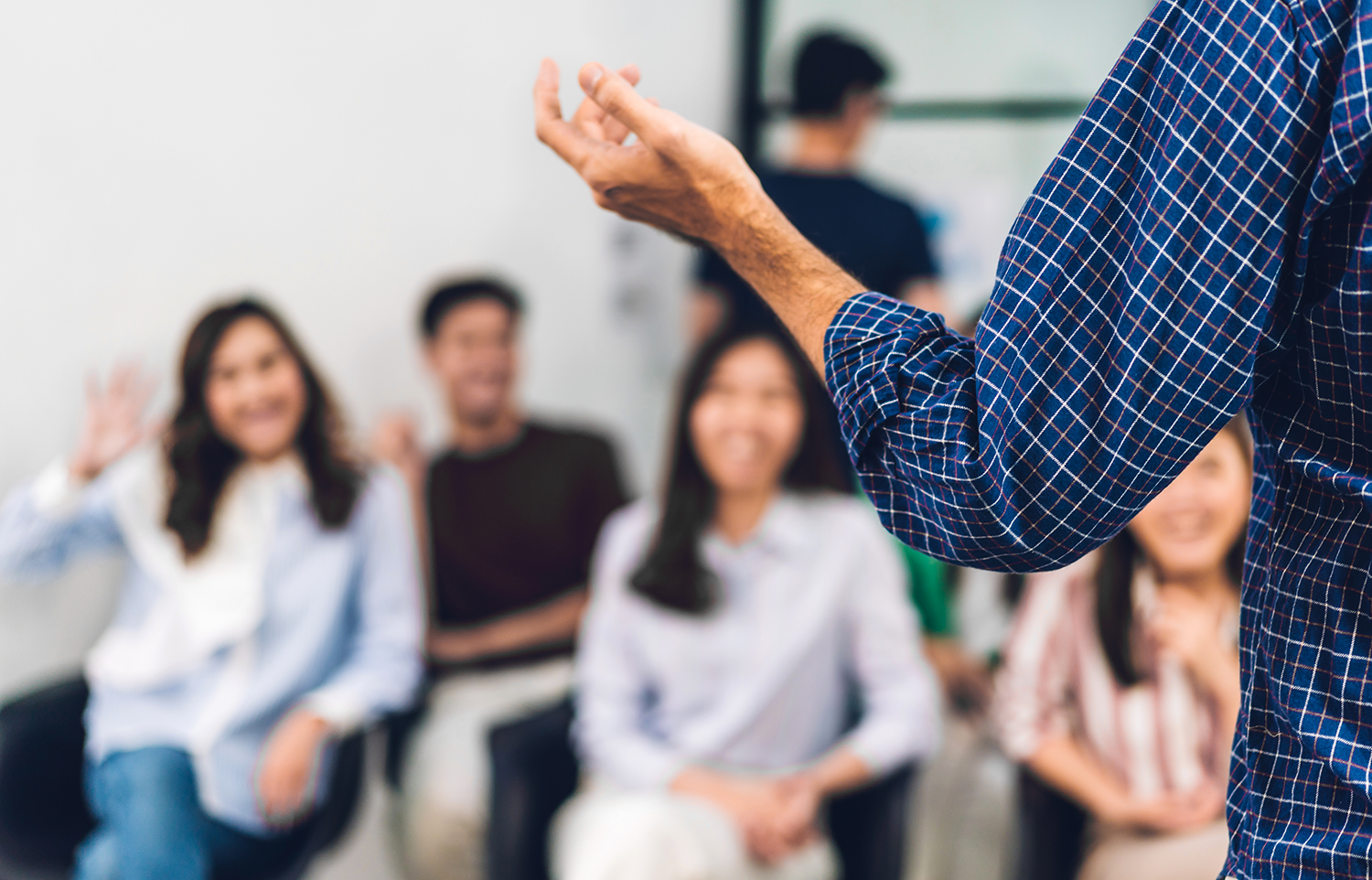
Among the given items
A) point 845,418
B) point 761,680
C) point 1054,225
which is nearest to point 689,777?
point 761,680

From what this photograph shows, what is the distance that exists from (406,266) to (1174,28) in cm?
240

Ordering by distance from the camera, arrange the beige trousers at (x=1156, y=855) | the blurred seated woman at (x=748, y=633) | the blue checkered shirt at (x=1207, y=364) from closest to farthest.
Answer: the blue checkered shirt at (x=1207, y=364)
the beige trousers at (x=1156, y=855)
the blurred seated woman at (x=748, y=633)

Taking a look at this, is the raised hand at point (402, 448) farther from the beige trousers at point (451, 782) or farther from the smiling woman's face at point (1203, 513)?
the smiling woman's face at point (1203, 513)

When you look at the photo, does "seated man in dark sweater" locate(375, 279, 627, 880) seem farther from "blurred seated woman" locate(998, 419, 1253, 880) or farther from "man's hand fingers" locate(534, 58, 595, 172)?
"man's hand fingers" locate(534, 58, 595, 172)

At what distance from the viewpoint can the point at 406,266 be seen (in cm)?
284

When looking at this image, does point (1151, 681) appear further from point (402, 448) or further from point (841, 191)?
point (402, 448)

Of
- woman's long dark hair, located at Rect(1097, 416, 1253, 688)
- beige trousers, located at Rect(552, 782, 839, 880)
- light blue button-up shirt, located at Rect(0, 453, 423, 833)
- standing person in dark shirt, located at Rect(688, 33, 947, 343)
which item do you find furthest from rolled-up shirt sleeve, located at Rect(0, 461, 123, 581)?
woman's long dark hair, located at Rect(1097, 416, 1253, 688)

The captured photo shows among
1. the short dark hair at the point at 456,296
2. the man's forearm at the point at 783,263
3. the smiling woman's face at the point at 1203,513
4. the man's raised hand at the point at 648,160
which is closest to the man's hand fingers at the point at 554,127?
the man's raised hand at the point at 648,160

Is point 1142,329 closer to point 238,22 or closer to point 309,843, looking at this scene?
point 309,843

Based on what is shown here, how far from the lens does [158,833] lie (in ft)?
6.28

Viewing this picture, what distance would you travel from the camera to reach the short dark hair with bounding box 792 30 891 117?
9.20 feet

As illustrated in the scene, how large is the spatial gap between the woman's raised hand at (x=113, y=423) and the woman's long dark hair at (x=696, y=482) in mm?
1013

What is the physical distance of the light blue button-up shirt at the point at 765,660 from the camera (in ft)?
6.98

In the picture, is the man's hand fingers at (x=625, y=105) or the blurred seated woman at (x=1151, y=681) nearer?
the man's hand fingers at (x=625, y=105)
